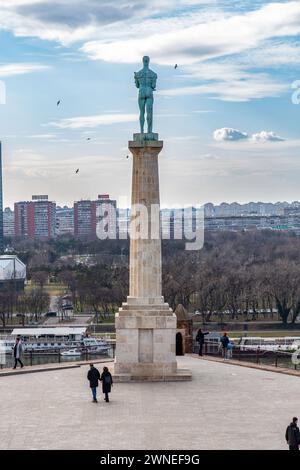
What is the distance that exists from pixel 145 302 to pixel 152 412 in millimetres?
5528

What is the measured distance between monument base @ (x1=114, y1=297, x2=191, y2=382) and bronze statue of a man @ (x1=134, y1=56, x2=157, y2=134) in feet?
17.8

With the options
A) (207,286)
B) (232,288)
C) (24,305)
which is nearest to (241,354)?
(207,286)

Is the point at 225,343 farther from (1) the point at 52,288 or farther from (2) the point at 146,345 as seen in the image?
(1) the point at 52,288

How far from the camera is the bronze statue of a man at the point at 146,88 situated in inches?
1081

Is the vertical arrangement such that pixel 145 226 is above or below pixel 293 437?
above

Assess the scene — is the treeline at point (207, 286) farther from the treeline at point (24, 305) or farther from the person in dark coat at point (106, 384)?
the person in dark coat at point (106, 384)

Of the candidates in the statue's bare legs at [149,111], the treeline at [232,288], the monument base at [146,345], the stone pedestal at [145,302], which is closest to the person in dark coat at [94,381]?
the stone pedestal at [145,302]

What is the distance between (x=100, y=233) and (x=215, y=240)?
25.1 m

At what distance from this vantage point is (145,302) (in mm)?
26516

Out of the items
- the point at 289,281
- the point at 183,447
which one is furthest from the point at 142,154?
the point at 289,281

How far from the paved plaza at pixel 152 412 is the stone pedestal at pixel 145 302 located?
0.75 metres

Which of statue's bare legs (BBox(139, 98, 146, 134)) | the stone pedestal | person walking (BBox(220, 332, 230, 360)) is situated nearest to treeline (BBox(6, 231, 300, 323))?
person walking (BBox(220, 332, 230, 360))

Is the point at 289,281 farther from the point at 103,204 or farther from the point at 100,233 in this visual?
the point at 103,204
